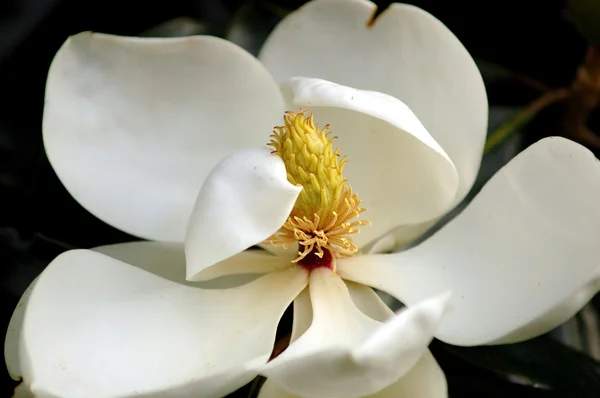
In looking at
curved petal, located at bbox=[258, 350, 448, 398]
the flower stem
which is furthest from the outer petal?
the flower stem

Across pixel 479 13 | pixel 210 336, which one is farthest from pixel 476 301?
pixel 479 13

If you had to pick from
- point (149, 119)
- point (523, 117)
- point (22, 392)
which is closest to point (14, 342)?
point (22, 392)

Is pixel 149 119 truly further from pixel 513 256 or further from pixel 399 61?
pixel 513 256

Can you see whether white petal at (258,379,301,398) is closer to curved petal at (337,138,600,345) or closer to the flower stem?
curved petal at (337,138,600,345)

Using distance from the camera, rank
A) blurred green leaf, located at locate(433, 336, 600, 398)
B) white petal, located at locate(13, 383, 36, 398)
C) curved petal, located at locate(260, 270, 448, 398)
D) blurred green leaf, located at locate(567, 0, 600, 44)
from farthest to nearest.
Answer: blurred green leaf, located at locate(567, 0, 600, 44), blurred green leaf, located at locate(433, 336, 600, 398), white petal, located at locate(13, 383, 36, 398), curved petal, located at locate(260, 270, 448, 398)

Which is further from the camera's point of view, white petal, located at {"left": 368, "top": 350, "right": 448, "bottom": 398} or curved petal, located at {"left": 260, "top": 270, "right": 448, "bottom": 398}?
white petal, located at {"left": 368, "top": 350, "right": 448, "bottom": 398}

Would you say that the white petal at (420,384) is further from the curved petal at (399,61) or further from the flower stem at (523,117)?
the flower stem at (523,117)

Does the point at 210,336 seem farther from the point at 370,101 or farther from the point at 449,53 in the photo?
the point at 449,53
